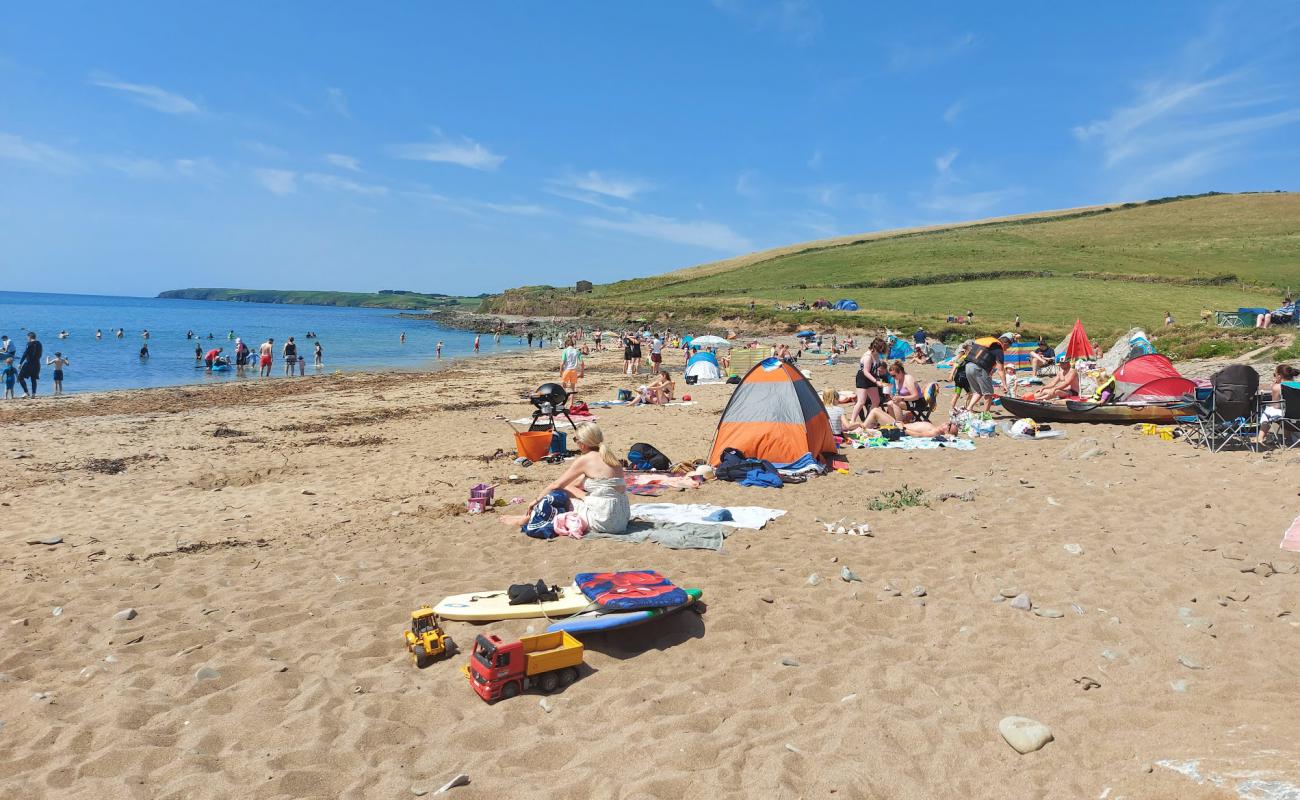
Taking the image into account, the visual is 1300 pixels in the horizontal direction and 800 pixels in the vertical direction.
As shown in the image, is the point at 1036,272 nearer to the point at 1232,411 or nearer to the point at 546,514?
the point at 1232,411

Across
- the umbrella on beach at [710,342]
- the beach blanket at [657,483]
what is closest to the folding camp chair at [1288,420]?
the beach blanket at [657,483]

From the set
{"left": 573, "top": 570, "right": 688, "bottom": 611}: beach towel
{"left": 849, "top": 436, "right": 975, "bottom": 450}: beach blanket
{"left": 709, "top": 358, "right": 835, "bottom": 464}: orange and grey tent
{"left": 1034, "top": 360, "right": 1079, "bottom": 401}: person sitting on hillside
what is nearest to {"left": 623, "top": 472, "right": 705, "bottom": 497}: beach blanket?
{"left": 709, "top": 358, "right": 835, "bottom": 464}: orange and grey tent

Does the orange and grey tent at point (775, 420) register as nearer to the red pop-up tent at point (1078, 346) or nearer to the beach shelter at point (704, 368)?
the beach shelter at point (704, 368)

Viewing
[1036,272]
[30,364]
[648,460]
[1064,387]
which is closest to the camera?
[648,460]

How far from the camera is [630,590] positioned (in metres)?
5.32

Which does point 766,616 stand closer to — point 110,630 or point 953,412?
point 110,630

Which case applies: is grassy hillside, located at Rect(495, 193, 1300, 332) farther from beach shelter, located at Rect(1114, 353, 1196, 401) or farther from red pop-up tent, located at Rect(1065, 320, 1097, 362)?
beach shelter, located at Rect(1114, 353, 1196, 401)

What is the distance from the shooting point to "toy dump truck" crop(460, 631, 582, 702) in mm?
4305

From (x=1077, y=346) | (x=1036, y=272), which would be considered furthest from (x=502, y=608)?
(x=1036, y=272)

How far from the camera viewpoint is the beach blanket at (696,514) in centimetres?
769

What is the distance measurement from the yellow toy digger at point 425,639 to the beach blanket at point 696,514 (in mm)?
3144

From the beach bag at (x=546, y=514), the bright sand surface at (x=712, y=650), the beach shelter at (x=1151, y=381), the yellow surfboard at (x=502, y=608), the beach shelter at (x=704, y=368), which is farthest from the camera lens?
the beach shelter at (x=704, y=368)

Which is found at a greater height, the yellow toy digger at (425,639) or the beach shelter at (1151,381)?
the beach shelter at (1151,381)

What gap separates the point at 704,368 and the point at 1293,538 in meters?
19.1
